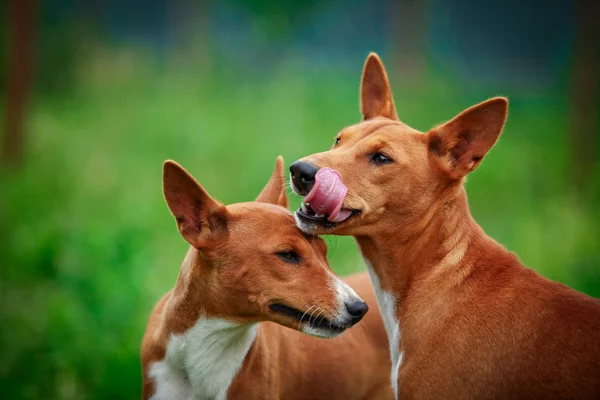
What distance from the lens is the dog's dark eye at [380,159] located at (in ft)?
16.3

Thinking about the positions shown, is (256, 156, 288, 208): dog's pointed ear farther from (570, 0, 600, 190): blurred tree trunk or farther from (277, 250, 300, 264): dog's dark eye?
(570, 0, 600, 190): blurred tree trunk

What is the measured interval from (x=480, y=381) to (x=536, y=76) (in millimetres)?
14778

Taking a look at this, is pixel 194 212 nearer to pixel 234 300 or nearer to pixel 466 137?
pixel 234 300

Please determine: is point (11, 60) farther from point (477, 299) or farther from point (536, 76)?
point (536, 76)

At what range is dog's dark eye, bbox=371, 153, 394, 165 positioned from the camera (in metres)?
4.97

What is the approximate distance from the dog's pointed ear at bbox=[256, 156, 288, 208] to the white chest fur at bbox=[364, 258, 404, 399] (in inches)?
33.6

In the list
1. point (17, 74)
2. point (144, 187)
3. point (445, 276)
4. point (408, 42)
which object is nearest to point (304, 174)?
point (445, 276)

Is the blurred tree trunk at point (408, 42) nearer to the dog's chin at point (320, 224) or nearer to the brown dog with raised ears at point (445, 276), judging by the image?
the brown dog with raised ears at point (445, 276)

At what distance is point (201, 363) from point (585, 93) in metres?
9.24

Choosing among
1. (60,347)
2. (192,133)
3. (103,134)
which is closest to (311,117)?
(192,133)

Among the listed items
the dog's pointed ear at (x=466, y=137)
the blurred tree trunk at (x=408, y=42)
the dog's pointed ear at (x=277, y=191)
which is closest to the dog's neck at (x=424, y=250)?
the dog's pointed ear at (x=466, y=137)

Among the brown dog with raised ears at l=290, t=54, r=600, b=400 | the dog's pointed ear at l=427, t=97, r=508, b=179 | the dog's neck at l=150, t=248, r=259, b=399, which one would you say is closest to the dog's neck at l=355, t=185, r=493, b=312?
the brown dog with raised ears at l=290, t=54, r=600, b=400

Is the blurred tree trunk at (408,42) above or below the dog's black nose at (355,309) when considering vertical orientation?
above

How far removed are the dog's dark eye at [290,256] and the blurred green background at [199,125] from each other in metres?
2.46
